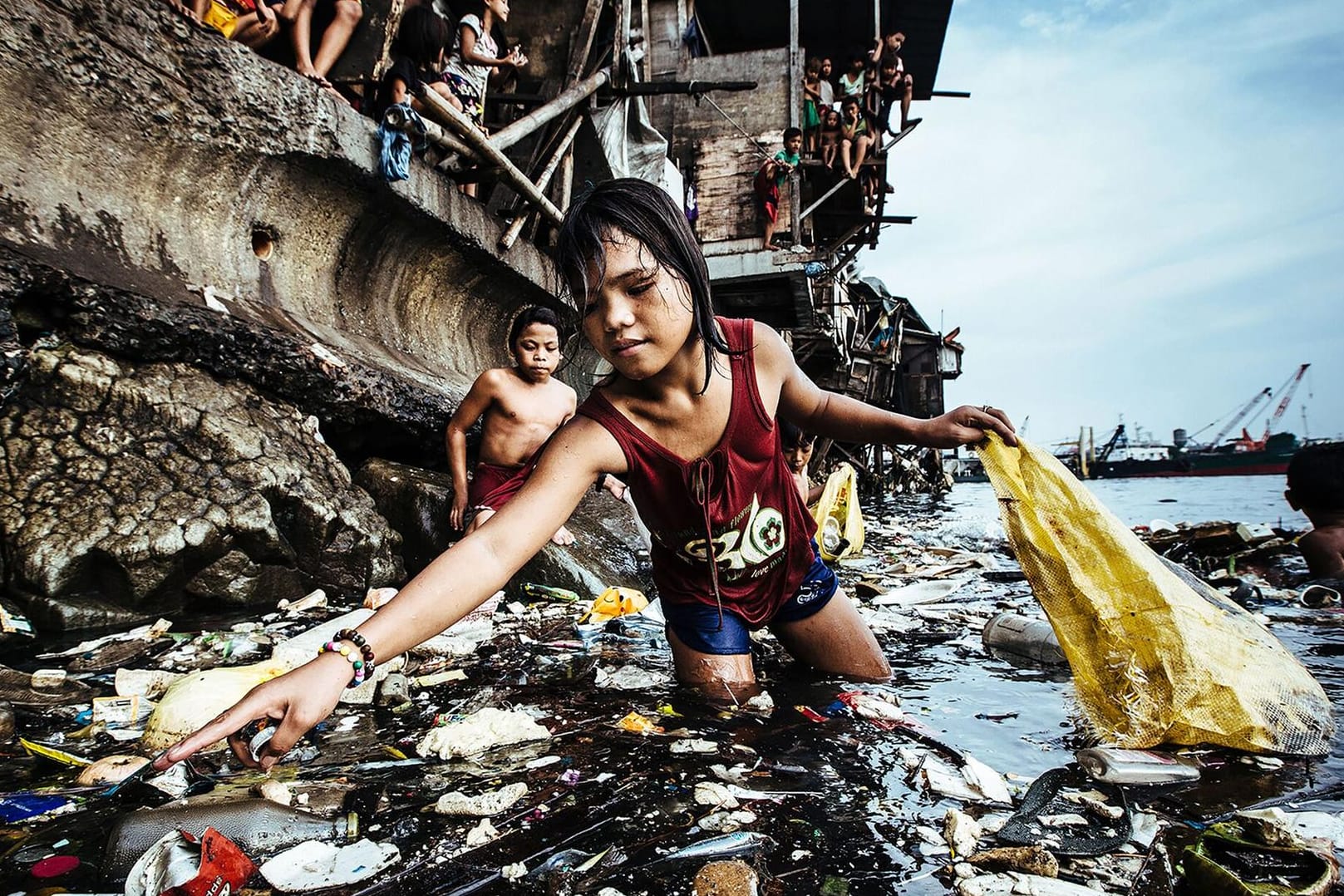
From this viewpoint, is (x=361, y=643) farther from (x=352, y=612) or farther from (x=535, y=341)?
(x=535, y=341)

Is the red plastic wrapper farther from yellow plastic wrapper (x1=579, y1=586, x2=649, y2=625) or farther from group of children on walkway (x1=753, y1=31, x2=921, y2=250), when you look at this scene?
group of children on walkway (x1=753, y1=31, x2=921, y2=250)

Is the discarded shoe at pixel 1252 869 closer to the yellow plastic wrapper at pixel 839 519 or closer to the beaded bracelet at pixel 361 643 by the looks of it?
the beaded bracelet at pixel 361 643

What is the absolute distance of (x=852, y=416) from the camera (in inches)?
89.3

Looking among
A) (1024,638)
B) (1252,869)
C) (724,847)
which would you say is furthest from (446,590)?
(1024,638)

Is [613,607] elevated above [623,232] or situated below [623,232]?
below

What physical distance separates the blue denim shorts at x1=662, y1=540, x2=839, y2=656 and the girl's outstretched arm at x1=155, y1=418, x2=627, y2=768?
644mm

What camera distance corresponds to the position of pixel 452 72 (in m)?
5.90

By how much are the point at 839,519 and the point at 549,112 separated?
4771 mm

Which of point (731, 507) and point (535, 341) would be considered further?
point (535, 341)

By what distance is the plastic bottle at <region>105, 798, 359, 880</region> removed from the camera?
1268mm

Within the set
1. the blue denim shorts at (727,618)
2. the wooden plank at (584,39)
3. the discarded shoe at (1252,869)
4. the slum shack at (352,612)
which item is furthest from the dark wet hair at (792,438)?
the wooden plank at (584,39)

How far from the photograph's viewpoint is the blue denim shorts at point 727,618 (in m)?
2.34

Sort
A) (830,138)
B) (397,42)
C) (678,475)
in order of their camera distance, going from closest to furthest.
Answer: (678,475), (397,42), (830,138)

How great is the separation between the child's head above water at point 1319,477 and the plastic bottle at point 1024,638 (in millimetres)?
1937
